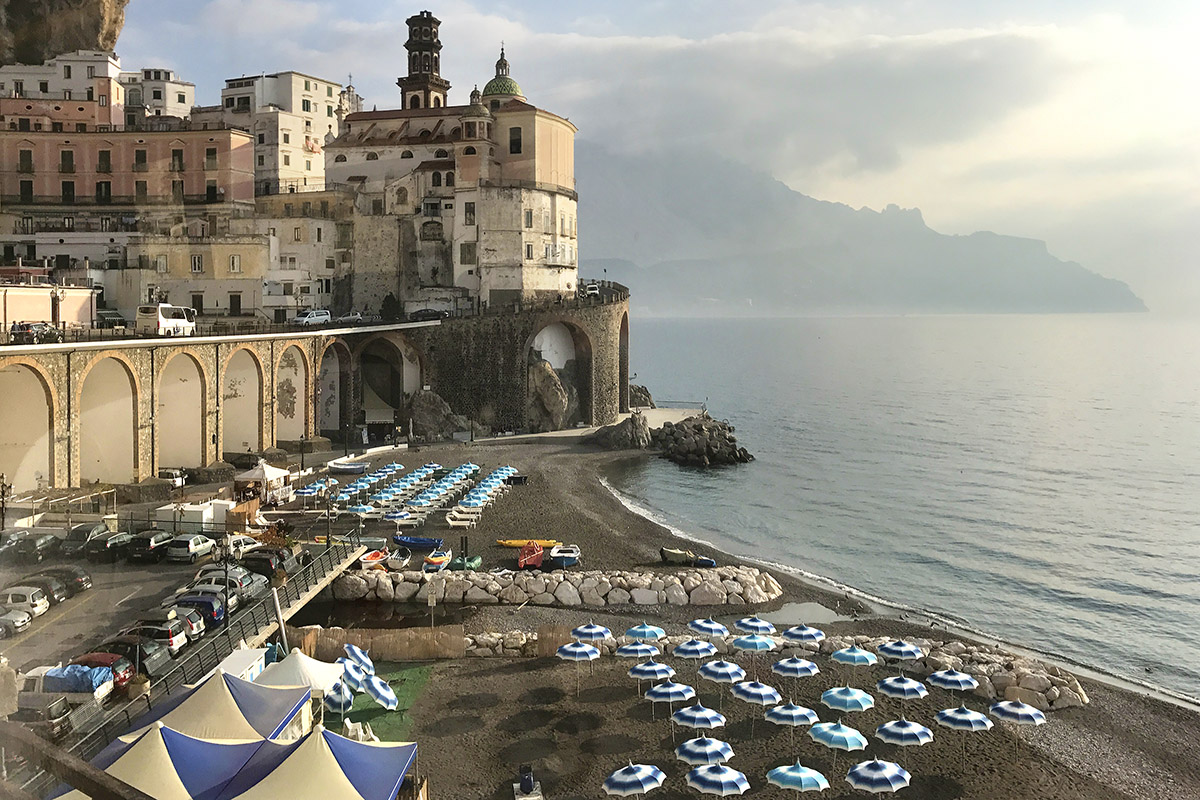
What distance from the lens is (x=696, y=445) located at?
7106 centimetres

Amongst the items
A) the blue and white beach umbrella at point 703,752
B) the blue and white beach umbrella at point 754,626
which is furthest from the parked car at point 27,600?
the blue and white beach umbrella at point 754,626

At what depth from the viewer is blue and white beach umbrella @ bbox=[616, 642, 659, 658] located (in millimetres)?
27844

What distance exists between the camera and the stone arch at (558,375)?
71750 mm

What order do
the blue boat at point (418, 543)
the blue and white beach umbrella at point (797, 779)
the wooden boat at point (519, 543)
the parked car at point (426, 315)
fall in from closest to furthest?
1. the blue and white beach umbrella at point (797, 779)
2. the blue boat at point (418, 543)
3. the wooden boat at point (519, 543)
4. the parked car at point (426, 315)

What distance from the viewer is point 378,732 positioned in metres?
23.2

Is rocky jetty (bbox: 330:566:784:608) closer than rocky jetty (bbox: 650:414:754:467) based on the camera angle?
Yes

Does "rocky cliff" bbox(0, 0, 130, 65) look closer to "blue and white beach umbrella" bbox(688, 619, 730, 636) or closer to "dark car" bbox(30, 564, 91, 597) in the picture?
"dark car" bbox(30, 564, 91, 597)

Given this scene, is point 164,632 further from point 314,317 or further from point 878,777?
point 314,317

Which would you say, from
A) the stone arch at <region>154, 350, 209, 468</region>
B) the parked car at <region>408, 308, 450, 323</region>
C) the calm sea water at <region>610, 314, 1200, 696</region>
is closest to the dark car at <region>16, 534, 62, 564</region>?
the stone arch at <region>154, 350, 209, 468</region>

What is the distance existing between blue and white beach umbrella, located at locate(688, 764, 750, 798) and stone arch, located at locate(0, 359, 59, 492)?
2856 cm

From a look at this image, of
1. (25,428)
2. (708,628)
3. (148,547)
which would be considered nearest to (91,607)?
(148,547)

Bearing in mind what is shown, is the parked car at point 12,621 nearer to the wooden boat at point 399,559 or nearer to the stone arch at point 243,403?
the wooden boat at point 399,559

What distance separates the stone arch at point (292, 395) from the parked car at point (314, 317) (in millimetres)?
5331

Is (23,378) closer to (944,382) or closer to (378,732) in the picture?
(378,732)
